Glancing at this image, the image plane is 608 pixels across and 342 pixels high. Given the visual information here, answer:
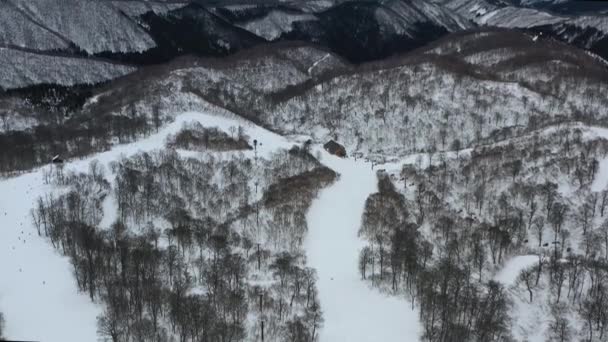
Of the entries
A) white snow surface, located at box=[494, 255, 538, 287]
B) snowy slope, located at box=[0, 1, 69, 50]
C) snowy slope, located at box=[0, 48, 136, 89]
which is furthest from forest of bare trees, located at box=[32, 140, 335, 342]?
snowy slope, located at box=[0, 1, 69, 50]

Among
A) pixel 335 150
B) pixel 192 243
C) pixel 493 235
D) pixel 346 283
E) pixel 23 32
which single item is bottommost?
pixel 346 283

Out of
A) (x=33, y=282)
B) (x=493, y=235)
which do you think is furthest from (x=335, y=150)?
(x=33, y=282)

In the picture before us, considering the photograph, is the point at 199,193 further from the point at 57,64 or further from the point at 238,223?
the point at 57,64

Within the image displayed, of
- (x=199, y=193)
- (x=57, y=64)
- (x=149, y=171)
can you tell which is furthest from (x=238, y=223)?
(x=57, y=64)

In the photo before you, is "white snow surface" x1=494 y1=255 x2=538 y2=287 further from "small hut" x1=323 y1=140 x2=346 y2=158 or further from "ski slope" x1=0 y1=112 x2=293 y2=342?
"ski slope" x1=0 y1=112 x2=293 y2=342

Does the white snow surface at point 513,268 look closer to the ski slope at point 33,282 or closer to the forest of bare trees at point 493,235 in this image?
the forest of bare trees at point 493,235

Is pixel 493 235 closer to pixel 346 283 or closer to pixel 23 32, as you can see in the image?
pixel 346 283

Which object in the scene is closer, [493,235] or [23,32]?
[493,235]
